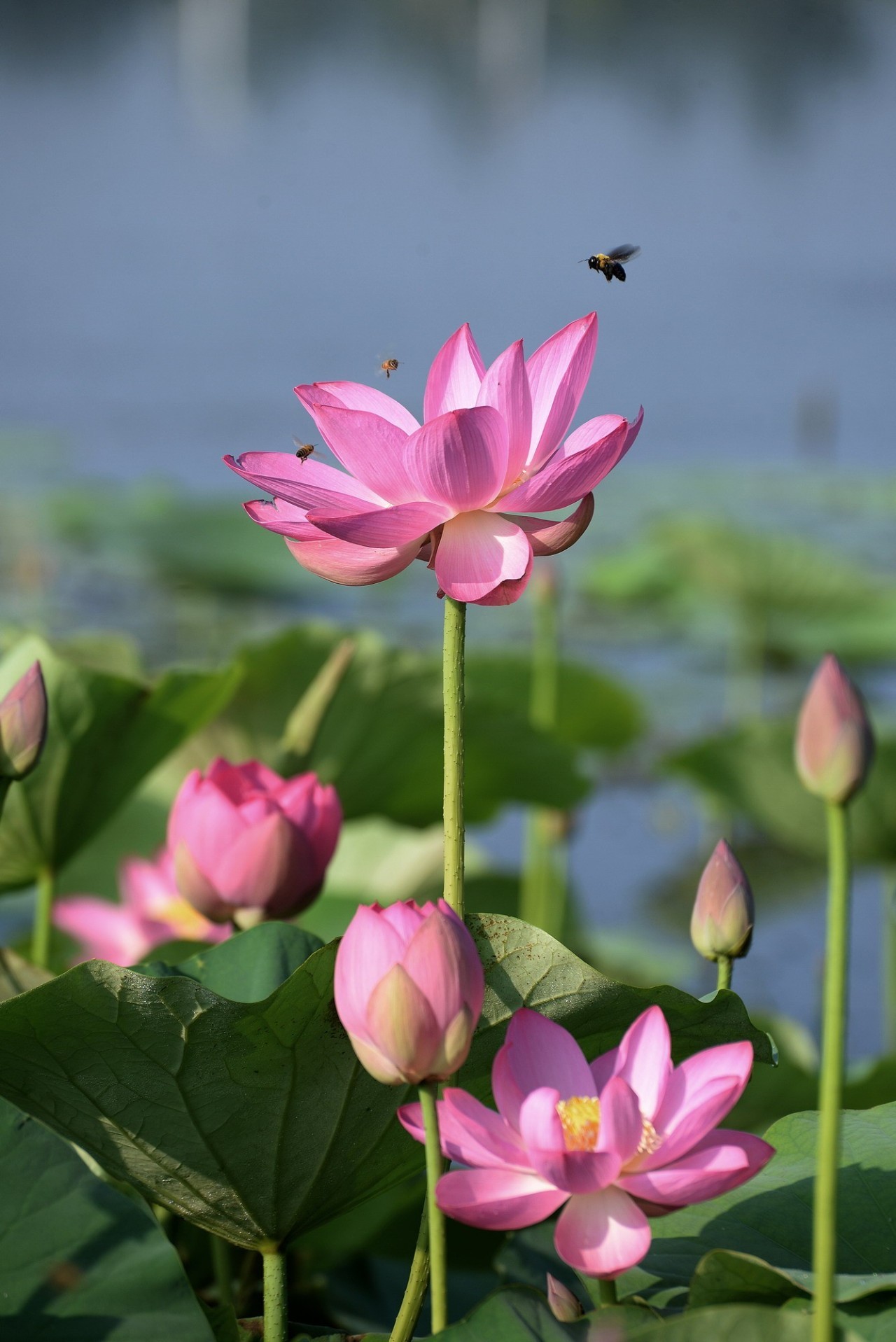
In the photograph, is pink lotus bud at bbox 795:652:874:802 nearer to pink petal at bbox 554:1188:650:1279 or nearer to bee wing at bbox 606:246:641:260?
pink petal at bbox 554:1188:650:1279

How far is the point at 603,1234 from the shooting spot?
1.34 ft

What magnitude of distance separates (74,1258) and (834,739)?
340 millimetres

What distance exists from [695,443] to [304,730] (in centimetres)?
819

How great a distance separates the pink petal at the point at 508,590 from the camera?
460 mm

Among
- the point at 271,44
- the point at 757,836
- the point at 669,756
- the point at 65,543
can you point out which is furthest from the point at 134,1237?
the point at 271,44

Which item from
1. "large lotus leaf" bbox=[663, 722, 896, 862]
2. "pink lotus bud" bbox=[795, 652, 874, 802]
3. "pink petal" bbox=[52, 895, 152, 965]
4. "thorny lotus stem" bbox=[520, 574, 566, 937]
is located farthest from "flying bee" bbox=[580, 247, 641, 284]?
"large lotus leaf" bbox=[663, 722, 896, 862]

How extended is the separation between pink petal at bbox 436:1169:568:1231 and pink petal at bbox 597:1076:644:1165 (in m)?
0.02

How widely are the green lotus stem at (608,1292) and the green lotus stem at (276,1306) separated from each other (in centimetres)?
14

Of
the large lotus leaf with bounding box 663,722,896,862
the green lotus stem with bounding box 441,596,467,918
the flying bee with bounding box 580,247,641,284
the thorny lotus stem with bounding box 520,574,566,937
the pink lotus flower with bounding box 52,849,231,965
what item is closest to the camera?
the green lotus stem with bounding box 441,596,467,918

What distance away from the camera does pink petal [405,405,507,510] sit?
449 mm

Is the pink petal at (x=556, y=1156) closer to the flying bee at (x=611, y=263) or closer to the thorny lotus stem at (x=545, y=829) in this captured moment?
the flying bee at (x=611, y=263)

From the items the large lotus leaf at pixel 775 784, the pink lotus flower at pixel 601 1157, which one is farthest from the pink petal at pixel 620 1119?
the large lotus leaf at pixel 775 784

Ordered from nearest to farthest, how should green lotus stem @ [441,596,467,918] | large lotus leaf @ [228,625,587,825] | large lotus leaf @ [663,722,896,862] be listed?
green lotus stem @ [441,596,467,918] < large lotus leaf @ [228,625,587,825] < large lotus leaf @ [663,722,896,862]

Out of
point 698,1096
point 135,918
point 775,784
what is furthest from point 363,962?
point 775,784
